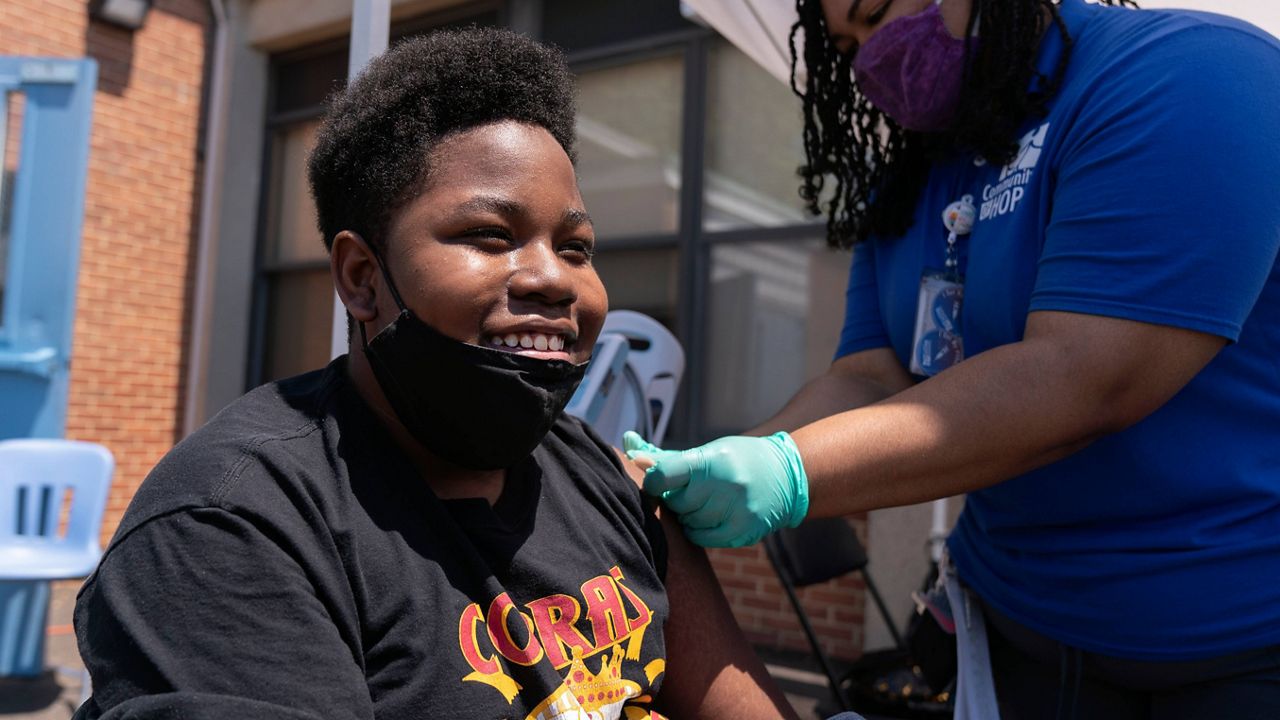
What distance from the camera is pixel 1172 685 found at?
4.83 feet

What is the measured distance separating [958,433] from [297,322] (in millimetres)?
7400

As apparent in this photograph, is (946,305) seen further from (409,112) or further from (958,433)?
(409,112)

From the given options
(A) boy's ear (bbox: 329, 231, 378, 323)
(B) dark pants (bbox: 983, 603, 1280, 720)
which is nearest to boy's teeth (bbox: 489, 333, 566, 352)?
(A) boy's ear (bbox: 329, 231, 378, 323)

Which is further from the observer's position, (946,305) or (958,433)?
(946,305)

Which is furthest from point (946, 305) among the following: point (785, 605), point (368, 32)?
point (785, 605)

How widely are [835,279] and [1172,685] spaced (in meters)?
3.80

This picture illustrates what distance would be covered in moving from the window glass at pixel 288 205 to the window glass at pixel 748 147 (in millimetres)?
3810

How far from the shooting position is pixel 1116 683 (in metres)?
1.55

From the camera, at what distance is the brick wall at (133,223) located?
694 cm

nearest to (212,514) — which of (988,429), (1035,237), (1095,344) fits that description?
(988,429)

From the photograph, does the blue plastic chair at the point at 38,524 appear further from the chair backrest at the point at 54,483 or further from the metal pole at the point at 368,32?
the metal pole at the point at 368,32

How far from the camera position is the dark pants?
4.59ft

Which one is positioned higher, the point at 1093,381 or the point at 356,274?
the point at 356,274

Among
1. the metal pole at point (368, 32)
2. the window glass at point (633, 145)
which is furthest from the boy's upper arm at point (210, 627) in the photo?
the window glass at point (633, 145)
